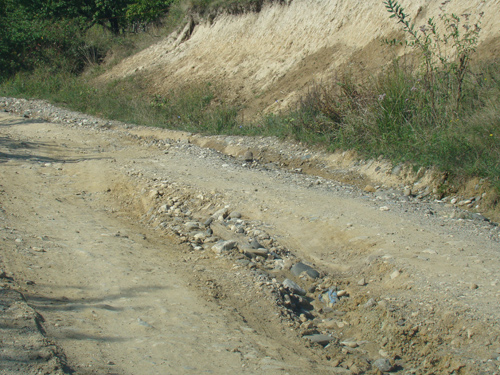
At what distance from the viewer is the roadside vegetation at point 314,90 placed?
714cm

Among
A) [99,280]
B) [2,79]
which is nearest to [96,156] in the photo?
[99,280]

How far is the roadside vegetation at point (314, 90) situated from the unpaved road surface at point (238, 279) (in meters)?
1.33

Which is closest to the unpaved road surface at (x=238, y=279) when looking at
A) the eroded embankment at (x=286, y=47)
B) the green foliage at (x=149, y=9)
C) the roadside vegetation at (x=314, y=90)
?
the roadside vegetation at (x=314, y=90)

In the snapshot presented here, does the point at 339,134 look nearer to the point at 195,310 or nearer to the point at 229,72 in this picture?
the point at 195,310

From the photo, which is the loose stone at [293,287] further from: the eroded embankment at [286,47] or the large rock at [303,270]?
the eroded embankment at [286,47]

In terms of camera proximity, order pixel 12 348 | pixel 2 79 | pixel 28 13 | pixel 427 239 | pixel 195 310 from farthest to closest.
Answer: pixel 28 13 → pixel 2 79 → pixel 427 239 → pixel 195 310 → pixel 12 348

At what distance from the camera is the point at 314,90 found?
10.2 m

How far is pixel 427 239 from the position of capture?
4.73 m

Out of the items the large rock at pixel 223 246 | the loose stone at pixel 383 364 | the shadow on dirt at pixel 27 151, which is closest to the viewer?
the loose stone at pixel 383 364

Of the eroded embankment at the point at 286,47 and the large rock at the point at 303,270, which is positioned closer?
the large rock at the point at 303,270

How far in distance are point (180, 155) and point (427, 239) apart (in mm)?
4960

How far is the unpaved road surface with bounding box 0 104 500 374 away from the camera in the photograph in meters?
3.08

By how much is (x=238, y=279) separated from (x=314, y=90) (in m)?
6.75

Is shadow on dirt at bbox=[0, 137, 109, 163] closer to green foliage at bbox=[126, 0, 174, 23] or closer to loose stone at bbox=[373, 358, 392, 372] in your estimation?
loose stone at bbox=[373, 358, 392, 372]
